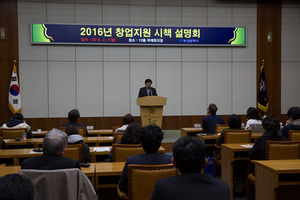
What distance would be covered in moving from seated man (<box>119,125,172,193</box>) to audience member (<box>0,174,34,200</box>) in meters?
1.32

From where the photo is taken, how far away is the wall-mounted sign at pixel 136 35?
25.5 feet

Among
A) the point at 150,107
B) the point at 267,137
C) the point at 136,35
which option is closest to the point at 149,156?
the point at 267,137

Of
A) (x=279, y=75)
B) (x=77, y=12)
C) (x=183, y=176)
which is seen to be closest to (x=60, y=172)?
(x=183, y=176)

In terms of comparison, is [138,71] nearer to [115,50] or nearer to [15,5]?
[115,50]

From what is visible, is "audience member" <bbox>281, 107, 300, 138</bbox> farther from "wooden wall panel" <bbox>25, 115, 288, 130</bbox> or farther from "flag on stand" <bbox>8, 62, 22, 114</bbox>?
"flag on stand" <bbox>8, 62, 22, 114</bbox>

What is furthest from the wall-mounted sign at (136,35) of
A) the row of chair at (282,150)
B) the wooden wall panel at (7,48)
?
the row of chair at (282,150)

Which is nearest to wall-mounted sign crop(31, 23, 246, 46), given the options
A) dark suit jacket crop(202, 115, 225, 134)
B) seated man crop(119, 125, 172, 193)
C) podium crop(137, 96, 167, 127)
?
podium crop(137, 96, 167, 127)

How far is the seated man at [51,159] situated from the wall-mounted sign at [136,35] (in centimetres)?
626

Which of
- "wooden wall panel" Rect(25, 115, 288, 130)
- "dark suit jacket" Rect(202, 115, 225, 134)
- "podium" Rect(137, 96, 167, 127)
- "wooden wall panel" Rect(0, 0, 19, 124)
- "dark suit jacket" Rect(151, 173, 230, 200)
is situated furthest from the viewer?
"wooden wall panel" Rect(25, 115, 288, 130)

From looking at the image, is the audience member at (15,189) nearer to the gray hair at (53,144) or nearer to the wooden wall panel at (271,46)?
the gray hair at (53,144)

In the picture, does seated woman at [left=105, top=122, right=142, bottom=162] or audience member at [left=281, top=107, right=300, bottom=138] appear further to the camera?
audience member at [left=281, top=107, right=300, bottom=138]

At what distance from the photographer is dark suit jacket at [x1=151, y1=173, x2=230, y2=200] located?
1287 mm

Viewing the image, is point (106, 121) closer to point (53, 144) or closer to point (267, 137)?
point (267, 137)

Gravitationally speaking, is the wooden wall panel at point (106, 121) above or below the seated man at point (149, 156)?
below
